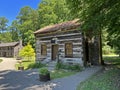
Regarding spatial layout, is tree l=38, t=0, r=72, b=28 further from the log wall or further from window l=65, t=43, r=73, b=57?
window l=65, t=43, r=73, b=57

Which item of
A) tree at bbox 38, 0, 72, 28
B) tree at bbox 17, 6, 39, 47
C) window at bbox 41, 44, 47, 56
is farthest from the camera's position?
tree at bbox 17, 6, 39, 47

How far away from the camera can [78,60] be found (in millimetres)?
17375

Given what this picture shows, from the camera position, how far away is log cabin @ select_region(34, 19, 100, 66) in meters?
17.4

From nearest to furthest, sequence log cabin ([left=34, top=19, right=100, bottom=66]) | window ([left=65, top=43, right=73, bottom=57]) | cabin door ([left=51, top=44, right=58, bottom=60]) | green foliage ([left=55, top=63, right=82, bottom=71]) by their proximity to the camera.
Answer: green foliage ([left=55, top=63, right=82, bottom=71]), log cabin ([left=34, top=19, right=100, bottom=66]), window ([left=65, top=43, right=73, bottom=57]), cabin door ([left=51, top=44, right=58, bottom=60])

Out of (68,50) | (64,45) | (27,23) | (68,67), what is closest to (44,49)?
(64,45)

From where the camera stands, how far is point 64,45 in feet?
61.5

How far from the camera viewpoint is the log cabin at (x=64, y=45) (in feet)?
56.9

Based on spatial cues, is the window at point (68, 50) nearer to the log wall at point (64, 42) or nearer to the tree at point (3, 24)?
the log wall at point (64, 42)

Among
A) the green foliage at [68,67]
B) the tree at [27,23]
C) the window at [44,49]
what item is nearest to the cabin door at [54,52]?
the window at [44,49]

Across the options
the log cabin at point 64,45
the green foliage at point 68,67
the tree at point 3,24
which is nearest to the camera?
the green foliage at point 68,67

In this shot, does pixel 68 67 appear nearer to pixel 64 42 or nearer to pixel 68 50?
pixel 68 50

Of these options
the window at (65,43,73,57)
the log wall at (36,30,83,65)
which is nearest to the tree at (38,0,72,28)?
the log wall at (36,30,83,65)

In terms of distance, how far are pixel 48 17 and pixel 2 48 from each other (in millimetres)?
20119

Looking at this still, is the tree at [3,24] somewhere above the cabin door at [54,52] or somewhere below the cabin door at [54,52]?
above
